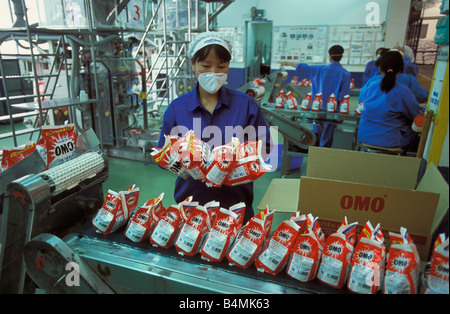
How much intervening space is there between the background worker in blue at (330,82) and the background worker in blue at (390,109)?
1020 mm

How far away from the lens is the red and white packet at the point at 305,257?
36.2 inches

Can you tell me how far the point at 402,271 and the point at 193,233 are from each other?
635 mm

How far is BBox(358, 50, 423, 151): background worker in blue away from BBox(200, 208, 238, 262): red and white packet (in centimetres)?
286

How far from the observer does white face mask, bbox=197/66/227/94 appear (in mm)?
1511

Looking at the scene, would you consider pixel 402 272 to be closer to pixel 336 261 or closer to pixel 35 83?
pixel 336 261

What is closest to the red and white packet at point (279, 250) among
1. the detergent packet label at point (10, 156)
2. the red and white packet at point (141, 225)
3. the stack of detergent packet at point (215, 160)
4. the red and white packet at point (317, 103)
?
the stack of detergent packet at point (215, 160)

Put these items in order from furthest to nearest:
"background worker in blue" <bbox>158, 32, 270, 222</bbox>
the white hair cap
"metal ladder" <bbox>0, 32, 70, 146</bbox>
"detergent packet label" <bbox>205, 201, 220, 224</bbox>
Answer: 1. "metal ladder" <bbox>0, 32, 70, 146</bbox>
2. "background worker in blue" <bbox>158, 32, 270, 222</bbox>
3. the white hair cap
4. "detergent packet label" <bbox>205, 201, 220, 224</bbox>

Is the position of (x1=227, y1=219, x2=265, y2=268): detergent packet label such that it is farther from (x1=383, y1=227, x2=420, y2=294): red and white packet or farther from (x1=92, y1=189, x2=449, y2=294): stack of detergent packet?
(x1=383, y1=227, x2=420, y2=294): red and white packet

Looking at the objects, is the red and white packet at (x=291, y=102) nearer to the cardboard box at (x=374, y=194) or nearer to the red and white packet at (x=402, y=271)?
the cardboard box at (x=374, y=194)

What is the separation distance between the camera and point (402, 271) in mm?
822

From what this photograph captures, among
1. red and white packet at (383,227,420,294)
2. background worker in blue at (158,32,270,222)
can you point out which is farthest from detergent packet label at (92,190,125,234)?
red and white packet at (383,227,420,294)

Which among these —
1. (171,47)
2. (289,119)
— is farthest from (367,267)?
(171,47)
